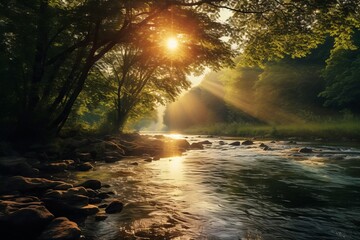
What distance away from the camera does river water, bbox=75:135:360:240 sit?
6109 millimetres

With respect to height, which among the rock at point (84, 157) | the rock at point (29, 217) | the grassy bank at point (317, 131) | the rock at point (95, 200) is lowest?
the rock at point (95, 200)

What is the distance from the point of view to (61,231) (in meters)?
5.62

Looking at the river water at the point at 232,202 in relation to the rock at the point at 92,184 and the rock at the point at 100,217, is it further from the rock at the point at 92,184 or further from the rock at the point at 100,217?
the rock at the point at 92,184

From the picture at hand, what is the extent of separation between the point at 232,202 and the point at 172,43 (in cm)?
1363

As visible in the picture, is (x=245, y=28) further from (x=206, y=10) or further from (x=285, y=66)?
(x=285, y=66)

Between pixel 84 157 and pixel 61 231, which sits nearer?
pixel 61 231

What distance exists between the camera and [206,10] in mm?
18422

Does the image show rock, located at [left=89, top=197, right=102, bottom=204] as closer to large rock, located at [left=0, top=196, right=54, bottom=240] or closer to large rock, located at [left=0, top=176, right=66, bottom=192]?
large rock, located at [left=0, top=176, right=66, bottom=192]

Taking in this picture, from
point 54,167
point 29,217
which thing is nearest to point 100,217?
point 29,217

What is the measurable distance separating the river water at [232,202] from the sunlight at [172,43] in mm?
8496

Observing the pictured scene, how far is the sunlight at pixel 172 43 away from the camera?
19.1 m

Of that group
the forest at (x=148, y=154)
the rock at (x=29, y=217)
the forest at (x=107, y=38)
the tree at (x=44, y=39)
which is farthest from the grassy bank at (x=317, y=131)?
the rock at (x=29, y=217)

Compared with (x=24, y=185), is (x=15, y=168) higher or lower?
higher

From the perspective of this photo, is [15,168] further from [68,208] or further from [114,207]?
[114,207]
